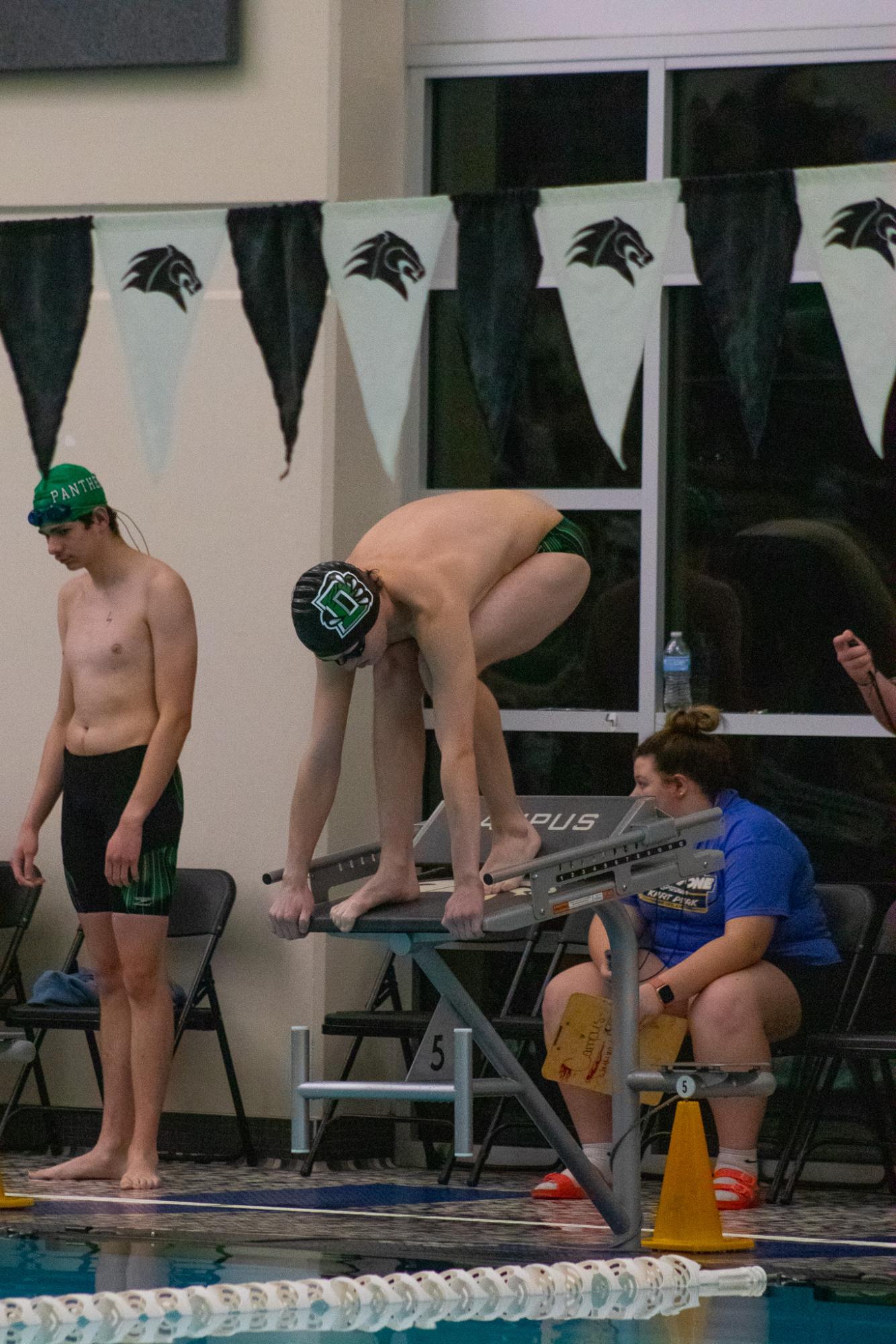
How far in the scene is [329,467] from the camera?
6.35 m

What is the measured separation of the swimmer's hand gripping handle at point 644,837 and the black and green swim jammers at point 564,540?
725mm

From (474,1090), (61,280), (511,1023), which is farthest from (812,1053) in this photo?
(61,280)

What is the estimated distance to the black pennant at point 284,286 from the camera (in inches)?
208

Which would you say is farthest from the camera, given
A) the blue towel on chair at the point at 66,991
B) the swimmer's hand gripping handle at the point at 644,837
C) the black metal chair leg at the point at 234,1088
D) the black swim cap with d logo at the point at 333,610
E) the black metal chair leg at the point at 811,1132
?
the black metal chair leg at the point at 234,1088

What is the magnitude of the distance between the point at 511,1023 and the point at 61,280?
242cm

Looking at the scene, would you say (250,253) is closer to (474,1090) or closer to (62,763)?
(62,763)

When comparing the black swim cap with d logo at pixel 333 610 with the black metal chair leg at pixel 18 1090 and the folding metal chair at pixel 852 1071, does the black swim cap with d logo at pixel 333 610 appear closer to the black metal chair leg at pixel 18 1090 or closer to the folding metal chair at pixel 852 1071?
the folding metal chair at pixel 852 1071

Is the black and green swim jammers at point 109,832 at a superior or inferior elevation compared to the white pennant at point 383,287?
inferior

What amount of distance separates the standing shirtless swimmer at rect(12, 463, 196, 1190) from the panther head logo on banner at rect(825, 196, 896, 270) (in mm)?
2009

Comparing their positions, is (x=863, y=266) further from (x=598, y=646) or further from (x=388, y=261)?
(x=598, y=646)

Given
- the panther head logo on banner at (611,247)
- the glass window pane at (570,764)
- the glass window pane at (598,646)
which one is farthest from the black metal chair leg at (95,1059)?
the panther head logo on banner at (611,247)

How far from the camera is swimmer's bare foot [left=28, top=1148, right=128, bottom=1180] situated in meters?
5.52

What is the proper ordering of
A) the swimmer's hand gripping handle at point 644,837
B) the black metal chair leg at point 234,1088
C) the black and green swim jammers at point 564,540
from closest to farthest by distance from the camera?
1. the swimmer's hand gripping handle at point 644,837
2. the black and green swim jammers at point 564,540
3. the black metal chair leg at point 234,1088

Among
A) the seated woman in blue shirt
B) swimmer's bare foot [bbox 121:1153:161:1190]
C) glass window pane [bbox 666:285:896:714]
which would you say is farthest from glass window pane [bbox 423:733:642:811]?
swimmer's bare foot [bbox 121:1153:161:1190]
